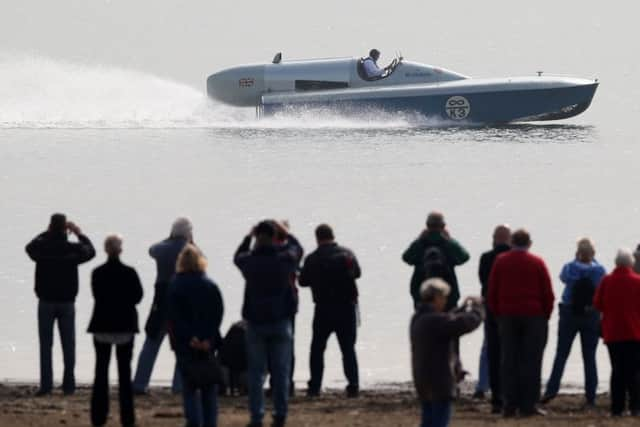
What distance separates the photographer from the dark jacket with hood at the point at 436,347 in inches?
430

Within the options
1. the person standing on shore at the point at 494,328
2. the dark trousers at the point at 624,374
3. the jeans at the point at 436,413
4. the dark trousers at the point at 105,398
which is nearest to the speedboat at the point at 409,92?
the person standing on shore at the point at 494,328

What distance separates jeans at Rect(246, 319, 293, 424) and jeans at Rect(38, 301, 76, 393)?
7.12ft

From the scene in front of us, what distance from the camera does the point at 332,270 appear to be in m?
13.8

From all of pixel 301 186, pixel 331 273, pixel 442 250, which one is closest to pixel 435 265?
pixel 442 250

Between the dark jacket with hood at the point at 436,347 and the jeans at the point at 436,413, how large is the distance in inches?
2.0

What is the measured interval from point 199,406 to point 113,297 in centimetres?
100

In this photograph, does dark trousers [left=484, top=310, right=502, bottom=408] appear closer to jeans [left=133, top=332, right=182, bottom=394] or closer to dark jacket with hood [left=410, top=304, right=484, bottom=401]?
dark jacket with hood [left=410, top=304, right=484, bottom=401]

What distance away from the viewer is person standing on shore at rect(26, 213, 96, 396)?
45.0 ft

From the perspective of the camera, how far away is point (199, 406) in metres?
11.8

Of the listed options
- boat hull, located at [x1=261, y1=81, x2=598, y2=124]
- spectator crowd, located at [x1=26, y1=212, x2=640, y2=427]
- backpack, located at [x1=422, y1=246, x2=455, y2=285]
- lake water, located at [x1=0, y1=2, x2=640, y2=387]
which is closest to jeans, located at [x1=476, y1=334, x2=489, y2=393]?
spectator crowd, located at [x1=26, y1=212, x2=640, y2=427]

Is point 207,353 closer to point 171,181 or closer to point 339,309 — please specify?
point 339,309

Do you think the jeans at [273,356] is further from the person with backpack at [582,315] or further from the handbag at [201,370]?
the person with backpack at [582,315]

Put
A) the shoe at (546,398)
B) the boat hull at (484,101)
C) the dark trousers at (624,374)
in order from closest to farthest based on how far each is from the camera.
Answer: the dark trousers at (624,374), the shoe at (546,398), the boat hull at (484,101)

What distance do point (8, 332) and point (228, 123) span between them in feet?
92.1
